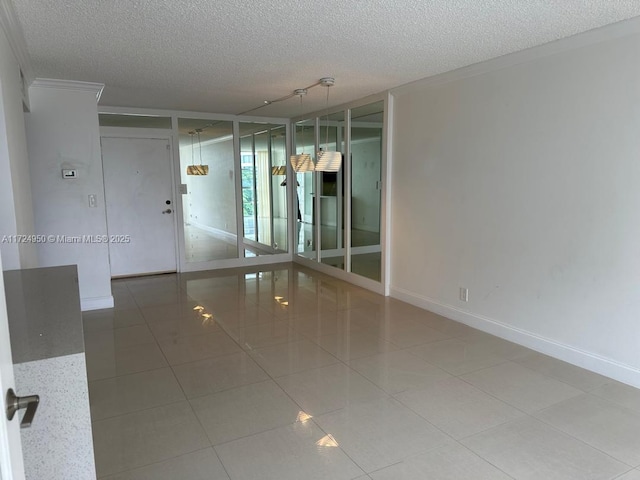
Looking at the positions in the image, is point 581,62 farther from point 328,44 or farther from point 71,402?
point 71,402

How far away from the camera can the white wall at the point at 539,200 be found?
2998 millimetres

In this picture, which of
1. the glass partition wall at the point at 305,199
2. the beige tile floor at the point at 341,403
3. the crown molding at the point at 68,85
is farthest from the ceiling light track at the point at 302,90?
the beige tile floor at the point at 341,403

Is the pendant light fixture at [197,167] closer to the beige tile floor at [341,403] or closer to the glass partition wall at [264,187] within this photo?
the glass partition wall at [264,187]

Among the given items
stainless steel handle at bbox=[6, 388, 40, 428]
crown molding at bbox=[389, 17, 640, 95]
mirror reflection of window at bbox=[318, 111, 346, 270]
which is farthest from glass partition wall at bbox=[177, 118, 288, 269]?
stainless steel handle at bbox=[6, 388, 40, 428]

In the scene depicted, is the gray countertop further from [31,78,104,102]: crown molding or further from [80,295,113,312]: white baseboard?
[31,78,104,102]: crown molding

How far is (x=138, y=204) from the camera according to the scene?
6.53m

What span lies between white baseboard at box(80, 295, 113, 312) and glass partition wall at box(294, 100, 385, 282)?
3.14 m

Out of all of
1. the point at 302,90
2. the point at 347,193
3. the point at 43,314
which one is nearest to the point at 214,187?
the point at 347,193

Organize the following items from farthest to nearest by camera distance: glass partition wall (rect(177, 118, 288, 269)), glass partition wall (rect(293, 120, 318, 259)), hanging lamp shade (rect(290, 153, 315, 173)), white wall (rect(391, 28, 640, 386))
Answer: glass partition wall (rect(177, 118, 288, 269))
glass partition wall (rect(293, 120, 318, 259))
hanging lamp shade (rect(290, 153, 315, 173))
white wall (rect(391, 28, 640, 386))

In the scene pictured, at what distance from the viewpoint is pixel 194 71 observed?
410 cm

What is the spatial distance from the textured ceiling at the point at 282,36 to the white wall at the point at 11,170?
328 millimetres

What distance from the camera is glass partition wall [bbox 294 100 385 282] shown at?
561cm

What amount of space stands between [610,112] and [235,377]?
3326 mm

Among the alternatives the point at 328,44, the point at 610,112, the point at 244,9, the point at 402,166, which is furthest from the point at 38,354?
the point at 402,166
